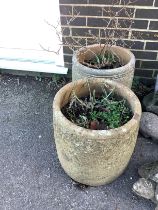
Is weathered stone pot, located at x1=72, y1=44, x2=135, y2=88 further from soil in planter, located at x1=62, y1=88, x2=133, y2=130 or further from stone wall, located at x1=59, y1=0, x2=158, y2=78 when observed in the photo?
stone wall, located at x1=59, y1=0, x2=158, y2=78

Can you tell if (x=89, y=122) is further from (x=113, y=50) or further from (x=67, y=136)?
(x=113, y=50)

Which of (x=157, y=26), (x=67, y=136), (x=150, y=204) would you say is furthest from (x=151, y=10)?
(x=150, y=204)

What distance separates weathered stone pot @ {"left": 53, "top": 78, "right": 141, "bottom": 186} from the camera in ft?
7.38

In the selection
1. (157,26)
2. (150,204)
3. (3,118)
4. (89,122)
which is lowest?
(150,204)

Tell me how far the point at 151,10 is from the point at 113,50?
525 millimetres

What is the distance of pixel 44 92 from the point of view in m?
3.72

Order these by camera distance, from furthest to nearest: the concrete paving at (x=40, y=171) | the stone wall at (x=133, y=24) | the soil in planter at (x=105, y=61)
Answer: the stone wall at (x=133, y=24) < the soil in planter at (x=105, y=61) < the concrete paving at (x=40, y=171)

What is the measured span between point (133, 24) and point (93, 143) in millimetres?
1489

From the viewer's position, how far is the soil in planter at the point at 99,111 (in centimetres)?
256

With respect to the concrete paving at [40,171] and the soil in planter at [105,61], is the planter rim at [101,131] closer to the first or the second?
the soil in planter at [105,61]

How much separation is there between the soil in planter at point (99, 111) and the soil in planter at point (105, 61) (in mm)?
340

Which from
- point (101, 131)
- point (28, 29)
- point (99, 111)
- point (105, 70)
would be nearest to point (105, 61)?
point (105, 70)

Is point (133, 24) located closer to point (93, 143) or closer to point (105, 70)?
point (105, 70)

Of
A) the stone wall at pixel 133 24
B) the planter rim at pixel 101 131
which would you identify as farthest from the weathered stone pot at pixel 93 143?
the stone wall at pixel 133 24
